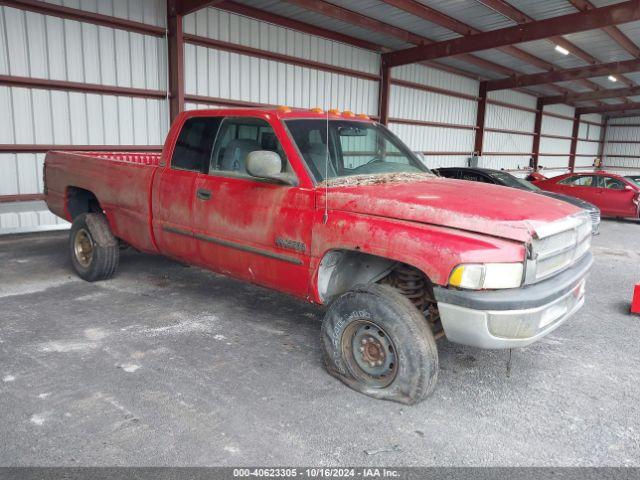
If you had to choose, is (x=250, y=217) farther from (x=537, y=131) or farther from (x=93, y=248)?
(x=537, y=131)

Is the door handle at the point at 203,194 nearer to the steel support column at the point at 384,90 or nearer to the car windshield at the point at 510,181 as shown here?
the car windshield at the point at 510,181

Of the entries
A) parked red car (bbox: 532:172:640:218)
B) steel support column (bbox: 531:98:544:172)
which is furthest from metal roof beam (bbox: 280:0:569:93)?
steel support column (bbox: 531:98:544:172)

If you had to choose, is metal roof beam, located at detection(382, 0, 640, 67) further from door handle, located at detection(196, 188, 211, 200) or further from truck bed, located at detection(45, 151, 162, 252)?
door handle, located at detection(196, 188, 211, 200)

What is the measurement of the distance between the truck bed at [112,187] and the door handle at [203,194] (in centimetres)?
76

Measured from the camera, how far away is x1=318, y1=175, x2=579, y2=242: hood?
294 centimetres

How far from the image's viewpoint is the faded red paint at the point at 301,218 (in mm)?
2949

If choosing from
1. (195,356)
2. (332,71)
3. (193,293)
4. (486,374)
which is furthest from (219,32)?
(486,374)

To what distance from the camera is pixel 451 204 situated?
3152mm

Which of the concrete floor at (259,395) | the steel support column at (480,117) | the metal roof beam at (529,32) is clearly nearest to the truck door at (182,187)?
the concrete floor at (259,395)

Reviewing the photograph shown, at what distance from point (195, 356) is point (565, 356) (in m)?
3.03

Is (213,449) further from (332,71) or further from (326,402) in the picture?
(332,71)

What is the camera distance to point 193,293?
548cm

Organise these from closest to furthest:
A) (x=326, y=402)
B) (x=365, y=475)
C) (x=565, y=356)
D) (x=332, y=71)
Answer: (x=365, y=475)
(x=326, y=402)
(x=565, y=356)
(x=332, y=71)

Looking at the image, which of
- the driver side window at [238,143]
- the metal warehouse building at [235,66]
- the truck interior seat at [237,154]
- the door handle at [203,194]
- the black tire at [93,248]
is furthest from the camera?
the metal warehouse building at [235,66]
